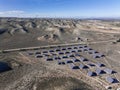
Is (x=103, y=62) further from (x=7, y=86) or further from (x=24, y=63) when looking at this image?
(x=7, y=86)

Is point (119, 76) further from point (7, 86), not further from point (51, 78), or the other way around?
point (7, 86)

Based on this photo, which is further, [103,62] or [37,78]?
[103,62]

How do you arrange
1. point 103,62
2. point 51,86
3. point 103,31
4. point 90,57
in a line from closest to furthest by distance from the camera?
point 51,86 < point 103,62 < point 90,57 < point 103,31

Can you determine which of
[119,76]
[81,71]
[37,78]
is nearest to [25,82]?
[37,78]

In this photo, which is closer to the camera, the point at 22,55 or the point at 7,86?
the point at 7,86

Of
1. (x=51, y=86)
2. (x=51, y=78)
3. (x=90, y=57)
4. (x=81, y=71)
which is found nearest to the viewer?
(x=51, y=86)

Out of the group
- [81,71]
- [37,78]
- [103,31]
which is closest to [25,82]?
[37,78]

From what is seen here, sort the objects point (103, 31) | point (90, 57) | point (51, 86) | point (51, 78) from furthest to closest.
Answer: point (103, 31) → point (90, 57) → point (51, 78) → point (51, 86)

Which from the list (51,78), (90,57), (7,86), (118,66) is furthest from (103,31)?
(7,86)

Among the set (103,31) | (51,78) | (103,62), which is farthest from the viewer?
(103,31)
